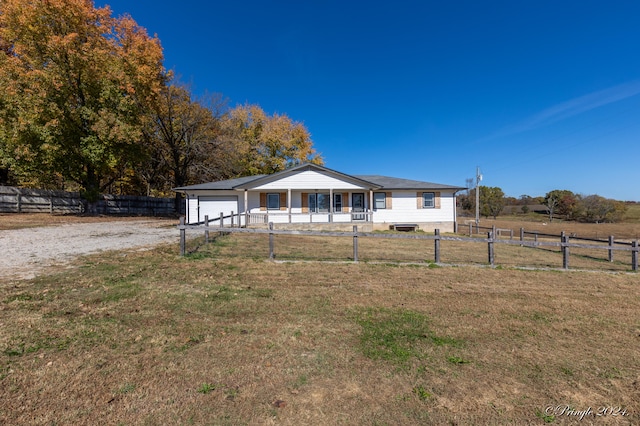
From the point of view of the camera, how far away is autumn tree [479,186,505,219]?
222ft

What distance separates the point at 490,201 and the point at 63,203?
243ft

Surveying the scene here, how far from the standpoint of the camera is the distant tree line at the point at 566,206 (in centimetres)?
4978

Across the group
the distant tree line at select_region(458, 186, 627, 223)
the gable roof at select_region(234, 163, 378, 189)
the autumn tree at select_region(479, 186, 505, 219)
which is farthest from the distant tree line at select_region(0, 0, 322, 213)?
the autumn tree at select_region(479, 186, 505, 219)

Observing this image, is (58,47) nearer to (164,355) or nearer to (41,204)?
(41,204)

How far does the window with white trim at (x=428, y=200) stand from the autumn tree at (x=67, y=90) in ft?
66.4

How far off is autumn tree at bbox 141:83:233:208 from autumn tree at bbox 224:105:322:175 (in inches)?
101

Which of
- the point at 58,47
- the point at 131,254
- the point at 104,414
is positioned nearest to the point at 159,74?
the point at 58,47

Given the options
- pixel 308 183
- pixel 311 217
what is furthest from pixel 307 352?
pixel 308 183

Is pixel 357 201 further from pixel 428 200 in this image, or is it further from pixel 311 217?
pixel 428 200

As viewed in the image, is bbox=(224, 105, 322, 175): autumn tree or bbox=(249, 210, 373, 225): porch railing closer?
bbox=(249, 210, 373, 225): porch railing

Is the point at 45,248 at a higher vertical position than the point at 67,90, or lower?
lower

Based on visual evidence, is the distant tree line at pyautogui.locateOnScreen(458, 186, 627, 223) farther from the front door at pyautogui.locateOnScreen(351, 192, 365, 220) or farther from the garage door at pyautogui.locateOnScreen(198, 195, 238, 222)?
the garage door at pyautogui.locateOnScreen(198, 195, 238, 222)

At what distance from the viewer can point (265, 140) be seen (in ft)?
112

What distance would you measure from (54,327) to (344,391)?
366 cm
